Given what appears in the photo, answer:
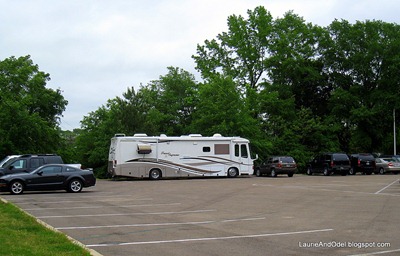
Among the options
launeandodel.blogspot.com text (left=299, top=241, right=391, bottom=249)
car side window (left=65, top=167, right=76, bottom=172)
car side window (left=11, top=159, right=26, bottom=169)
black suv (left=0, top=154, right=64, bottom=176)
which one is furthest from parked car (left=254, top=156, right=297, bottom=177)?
launeandodel.blogspot.com text (left=299, top=241, right=391, bottom=249)

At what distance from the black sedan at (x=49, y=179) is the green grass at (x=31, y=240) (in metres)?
10.9

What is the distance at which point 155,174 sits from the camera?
37344 mm

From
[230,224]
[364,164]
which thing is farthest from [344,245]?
[364,164]

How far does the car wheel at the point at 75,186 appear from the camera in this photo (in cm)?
2402

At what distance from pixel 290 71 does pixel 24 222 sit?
50046mm

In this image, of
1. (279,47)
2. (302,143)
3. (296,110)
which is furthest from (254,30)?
(302,143)

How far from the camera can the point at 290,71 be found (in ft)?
194

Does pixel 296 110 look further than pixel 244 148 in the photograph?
Yes

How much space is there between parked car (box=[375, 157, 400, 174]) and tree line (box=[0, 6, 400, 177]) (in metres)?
6.86

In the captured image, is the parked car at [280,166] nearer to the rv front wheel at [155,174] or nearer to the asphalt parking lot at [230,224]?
the rv front wheel at [155,174]

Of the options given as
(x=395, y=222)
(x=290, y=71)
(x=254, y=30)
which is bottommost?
(x=395, y=222)

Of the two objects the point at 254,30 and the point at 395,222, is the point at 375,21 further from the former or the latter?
the point at 395,222

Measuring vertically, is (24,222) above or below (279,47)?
below

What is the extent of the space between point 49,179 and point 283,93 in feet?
128
